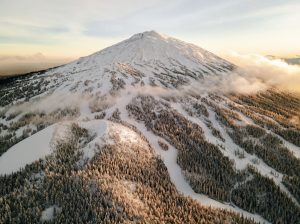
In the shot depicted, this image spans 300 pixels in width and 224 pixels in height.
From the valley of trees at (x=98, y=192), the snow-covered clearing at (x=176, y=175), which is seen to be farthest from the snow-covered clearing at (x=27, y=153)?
the snow-covered clearing at (x=176, y=175)

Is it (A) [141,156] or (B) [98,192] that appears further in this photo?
(A) [141,156]

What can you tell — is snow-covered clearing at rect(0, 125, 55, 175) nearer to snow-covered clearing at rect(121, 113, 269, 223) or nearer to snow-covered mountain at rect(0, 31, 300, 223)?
snow-covered mountain at rect(0, 31, 300, 223)

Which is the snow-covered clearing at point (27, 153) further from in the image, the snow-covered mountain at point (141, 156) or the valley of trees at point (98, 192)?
the valley of trees at point (98, 192)

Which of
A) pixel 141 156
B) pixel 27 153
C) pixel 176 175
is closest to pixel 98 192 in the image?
pixel 141 156

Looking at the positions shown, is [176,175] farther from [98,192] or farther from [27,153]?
[27,153]

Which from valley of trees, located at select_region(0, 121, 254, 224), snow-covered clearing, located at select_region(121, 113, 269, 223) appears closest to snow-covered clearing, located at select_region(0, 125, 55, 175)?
valley of trees, located at select_region(0, 121, 254, 224)

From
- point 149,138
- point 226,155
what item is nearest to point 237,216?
point 226,155

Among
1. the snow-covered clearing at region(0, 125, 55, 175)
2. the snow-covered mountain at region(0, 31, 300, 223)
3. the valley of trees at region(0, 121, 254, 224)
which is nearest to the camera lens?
the valley of trees at region(0, 121, 254, 224)

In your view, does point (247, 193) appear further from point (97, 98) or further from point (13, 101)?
point (13, 101)
